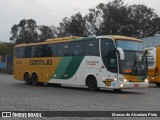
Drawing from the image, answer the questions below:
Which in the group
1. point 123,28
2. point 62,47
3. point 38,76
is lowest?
point 38,76

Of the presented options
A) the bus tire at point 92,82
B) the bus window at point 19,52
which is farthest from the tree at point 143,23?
the bus tire at point 92,82

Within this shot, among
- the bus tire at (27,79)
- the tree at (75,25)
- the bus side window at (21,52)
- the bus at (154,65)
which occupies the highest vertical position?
the tree at (75,25)

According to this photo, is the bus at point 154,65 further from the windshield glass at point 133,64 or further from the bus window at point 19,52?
the bus window at point 19,52

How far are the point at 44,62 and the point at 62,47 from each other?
8.27 feet

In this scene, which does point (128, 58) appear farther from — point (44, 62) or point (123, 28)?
point (123, 28)

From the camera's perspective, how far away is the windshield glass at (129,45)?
77.1ft

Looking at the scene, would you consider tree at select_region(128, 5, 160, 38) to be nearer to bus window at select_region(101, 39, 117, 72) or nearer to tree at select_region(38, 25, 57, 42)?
tree at select_region(38, 25, 57, 42)

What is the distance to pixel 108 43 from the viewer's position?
23672mm

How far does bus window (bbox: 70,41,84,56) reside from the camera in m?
25.8

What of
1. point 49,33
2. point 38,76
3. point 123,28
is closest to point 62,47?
point 38,76

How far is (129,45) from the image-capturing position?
78.2 feet

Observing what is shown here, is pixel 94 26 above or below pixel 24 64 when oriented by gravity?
above

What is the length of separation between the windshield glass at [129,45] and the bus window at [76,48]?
117 inches

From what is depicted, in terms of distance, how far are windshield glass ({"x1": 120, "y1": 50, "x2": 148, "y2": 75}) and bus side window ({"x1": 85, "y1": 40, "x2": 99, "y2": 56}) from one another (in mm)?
1788
